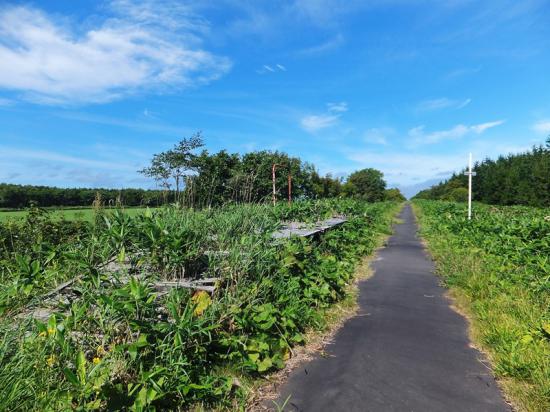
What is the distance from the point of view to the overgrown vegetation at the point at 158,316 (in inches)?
99.1

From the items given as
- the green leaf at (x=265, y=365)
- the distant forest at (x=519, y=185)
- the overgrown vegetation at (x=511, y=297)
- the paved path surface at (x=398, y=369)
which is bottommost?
the paved path surface at (x=398, y=369)

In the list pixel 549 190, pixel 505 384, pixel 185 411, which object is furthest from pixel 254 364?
pixel 549 190

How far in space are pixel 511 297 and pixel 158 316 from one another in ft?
16.5


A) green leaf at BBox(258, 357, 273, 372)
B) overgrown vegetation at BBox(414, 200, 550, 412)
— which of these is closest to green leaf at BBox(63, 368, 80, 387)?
green leaf at BBox(258, 357, 273, 372)

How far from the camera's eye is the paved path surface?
3.21 metres

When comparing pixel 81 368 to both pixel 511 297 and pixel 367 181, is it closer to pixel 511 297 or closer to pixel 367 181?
pixel 511 297

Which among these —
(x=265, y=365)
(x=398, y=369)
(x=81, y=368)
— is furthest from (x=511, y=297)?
(x=81, y=368)

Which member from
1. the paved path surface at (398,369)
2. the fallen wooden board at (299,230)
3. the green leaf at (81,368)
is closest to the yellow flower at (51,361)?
the green leaf at (81,368)

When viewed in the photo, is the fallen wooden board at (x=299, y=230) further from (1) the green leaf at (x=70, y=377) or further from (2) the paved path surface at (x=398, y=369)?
(1) the green leaf at (x=70, y=377)

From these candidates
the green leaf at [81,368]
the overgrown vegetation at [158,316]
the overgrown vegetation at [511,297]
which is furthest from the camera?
the overgrown vegetation at [511,297]

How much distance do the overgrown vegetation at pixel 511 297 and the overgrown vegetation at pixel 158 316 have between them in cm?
212

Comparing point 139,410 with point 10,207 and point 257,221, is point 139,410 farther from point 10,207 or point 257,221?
point 10,207

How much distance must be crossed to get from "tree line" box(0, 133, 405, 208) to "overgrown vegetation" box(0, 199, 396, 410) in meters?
0.87

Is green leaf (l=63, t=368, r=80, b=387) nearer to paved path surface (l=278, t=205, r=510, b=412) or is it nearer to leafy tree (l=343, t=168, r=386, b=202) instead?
paved path surface (l=278, t=205, r=510, b=412)
